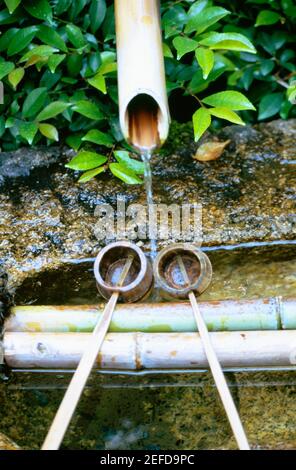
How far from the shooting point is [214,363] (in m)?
3.05

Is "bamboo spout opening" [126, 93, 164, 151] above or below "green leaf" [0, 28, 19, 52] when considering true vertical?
below

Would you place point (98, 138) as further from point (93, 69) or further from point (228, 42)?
point (228, 42)

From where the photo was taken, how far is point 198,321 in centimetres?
327

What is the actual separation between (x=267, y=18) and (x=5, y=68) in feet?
6.75

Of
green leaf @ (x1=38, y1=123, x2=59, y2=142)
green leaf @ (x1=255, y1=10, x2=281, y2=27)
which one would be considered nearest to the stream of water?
green leaf @ (x1=38, y1=123, x2=59, y2=142)

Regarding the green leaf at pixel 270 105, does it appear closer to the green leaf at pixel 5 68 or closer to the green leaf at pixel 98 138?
the green leaf at pixel 98 138

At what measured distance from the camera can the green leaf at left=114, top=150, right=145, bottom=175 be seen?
4.25 m

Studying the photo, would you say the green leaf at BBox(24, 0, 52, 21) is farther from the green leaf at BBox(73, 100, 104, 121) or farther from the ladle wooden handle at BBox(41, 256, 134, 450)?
the ladle wooden handle at BBox(41, 256, 134, 450)

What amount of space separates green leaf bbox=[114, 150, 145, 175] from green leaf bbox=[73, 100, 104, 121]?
31cm

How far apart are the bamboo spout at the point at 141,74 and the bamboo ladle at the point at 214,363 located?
2.38 feet

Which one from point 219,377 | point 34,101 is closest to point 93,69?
point 34,101

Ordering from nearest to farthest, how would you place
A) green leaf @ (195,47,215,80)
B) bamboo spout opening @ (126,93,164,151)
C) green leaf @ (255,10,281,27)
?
bamboo spout opening @ (126,93,164,151), green leaf @ (195,47,215,80), green leaf @ (255,10,281,27)

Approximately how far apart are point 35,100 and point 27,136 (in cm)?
28

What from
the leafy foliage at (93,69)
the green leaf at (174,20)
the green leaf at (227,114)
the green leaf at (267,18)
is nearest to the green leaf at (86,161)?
the leafy foliage at (93,69)
